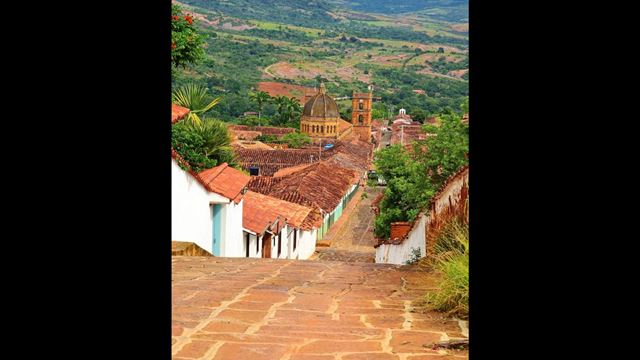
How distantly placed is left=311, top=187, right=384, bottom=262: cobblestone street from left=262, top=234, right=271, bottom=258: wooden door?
4.40 m

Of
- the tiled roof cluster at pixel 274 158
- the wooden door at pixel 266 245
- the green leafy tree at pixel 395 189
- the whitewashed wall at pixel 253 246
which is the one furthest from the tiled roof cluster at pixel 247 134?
the whitewashed wall at pixel 253 246

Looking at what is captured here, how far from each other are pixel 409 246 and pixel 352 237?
74.1 ft

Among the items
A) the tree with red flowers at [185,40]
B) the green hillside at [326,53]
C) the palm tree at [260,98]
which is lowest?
the tree with red flowers at [185,40]

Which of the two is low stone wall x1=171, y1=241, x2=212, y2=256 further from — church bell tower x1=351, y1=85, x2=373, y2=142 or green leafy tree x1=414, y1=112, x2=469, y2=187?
church bell tower x1=351, y1=85, x2=373, y2=142

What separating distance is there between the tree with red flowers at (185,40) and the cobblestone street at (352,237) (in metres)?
11.5

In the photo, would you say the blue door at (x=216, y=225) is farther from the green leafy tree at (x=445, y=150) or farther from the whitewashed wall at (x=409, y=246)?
the green leafy tree at (x=445, y=150)

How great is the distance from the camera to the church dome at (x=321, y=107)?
6838 cm

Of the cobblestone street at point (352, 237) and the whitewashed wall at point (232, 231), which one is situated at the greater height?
the whitewashed wall at point (232, 231)

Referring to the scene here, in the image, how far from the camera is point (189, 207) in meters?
11.1
